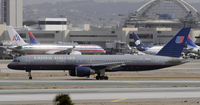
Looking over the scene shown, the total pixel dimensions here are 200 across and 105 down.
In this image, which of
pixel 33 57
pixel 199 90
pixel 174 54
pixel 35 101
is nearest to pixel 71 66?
pixel 33 57

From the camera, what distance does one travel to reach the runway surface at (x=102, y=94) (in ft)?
137

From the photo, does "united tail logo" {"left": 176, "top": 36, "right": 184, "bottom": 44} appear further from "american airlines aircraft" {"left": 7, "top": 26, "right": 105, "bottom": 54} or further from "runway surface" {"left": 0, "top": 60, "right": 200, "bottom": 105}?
"american airlines aircraft" {"left": 7, "top": 26, "right": 105, "bottom": 54}

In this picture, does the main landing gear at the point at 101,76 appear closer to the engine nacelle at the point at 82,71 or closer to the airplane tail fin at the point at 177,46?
the engine nacelle at the point at 82,71

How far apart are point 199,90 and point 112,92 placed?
9.61 metres

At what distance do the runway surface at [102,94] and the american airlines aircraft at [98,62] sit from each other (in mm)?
15316

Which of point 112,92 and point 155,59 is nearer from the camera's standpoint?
point 112,92

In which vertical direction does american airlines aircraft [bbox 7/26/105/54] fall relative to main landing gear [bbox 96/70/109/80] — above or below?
below

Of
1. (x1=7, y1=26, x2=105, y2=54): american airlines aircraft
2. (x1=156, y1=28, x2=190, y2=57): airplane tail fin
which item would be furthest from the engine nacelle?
(x1=7, y1=26, x2=105, y2=54): american airlines aircraft

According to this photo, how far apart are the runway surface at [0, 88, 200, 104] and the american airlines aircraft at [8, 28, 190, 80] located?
15.3m

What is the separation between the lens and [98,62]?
6612 cm

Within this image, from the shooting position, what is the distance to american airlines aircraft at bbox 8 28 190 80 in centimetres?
6309

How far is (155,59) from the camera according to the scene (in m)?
67.9

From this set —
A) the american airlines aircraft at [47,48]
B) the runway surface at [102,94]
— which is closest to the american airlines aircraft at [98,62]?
the runway surface at [102,94]

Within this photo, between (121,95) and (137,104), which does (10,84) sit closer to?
(121,95)
